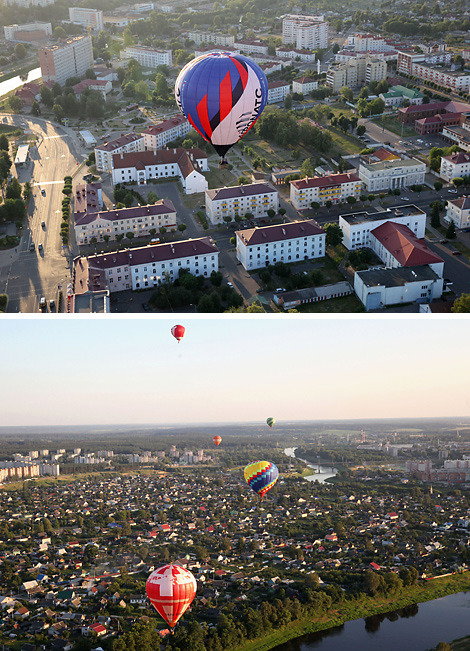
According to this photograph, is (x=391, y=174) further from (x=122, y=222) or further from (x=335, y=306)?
(x=122, y=222)

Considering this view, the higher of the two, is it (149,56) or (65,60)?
(149,56)

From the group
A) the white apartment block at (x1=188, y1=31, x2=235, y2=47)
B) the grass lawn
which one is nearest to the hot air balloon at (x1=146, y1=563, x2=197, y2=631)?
the grass lawn

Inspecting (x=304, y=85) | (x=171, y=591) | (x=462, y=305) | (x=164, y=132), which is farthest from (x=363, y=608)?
(x=304, y=85)

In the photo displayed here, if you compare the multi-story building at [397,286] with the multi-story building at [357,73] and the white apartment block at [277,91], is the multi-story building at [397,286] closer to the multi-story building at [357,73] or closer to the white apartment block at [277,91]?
the white apartment block at [277,91]

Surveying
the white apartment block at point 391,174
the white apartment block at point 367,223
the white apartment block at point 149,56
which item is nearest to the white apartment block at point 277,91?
the white apartment block at point 149,56

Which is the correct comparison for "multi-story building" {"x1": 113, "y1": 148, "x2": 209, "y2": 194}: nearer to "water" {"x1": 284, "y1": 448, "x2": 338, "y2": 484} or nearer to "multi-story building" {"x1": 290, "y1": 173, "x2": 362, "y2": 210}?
"multi-story building" {"x1": 290, "y1": 173, "x2": 362, "y2": 210}

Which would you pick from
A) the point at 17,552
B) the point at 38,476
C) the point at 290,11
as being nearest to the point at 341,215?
the point at 38,476
